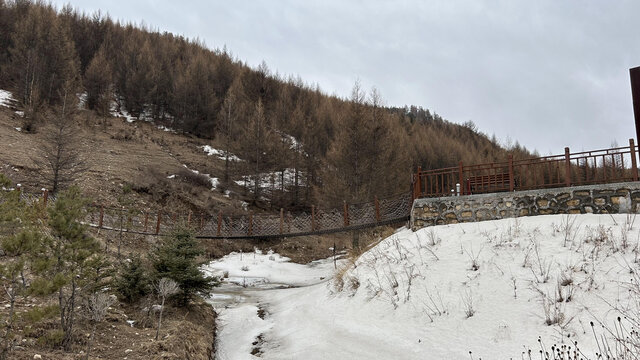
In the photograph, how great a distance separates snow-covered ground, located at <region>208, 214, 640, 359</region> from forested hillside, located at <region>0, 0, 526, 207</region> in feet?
34.7

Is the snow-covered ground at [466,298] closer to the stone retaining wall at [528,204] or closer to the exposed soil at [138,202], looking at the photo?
the stone retaining wall at [528,204]

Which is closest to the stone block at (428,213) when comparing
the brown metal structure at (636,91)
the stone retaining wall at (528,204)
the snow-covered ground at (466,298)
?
the stone retaining wall at (528,204)

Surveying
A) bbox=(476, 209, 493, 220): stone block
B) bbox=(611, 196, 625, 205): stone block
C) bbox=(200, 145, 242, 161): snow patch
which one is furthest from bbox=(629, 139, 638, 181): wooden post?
bbox=(200, 145, 242, 161): snow patch

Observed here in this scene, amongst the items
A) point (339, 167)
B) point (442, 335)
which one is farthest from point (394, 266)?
point (339, 167)

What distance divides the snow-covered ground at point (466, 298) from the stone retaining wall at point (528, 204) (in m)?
0.46

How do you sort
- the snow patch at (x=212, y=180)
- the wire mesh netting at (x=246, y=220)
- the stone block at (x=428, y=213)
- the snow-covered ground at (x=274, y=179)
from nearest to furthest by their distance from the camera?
the stone block at (x=428, y=213), the wire mesh netting at (x=246, y=220), the snow patch at (x=212, y=180), the snow-covered ground at (x=274, y=179)

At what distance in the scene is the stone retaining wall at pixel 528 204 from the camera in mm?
8234

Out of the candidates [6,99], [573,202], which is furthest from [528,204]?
[6,99]

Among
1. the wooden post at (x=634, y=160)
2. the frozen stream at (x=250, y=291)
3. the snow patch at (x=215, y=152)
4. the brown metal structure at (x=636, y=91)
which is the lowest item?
the frozen stream at (x=250, y=291)

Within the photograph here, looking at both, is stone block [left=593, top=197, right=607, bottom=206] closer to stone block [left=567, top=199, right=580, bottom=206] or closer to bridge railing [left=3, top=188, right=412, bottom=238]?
stone block [left=567, top=199, right=580, bottom=206]

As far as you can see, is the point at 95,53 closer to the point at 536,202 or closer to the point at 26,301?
the point at 26,301

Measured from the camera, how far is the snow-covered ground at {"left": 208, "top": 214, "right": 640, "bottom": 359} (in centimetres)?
532

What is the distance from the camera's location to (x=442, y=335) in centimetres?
577

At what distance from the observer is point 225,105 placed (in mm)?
37469
